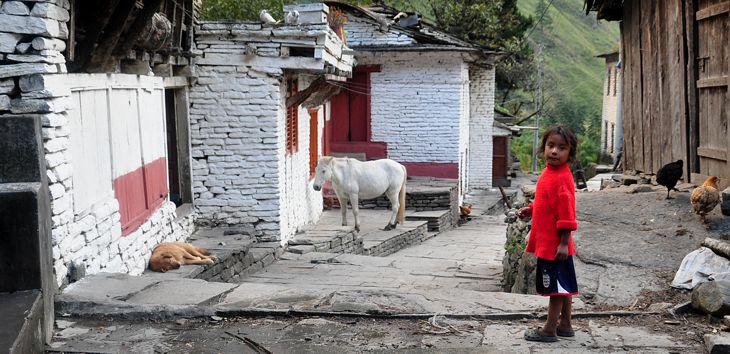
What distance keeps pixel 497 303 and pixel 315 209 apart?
9724mm

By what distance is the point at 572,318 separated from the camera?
18.6 feet

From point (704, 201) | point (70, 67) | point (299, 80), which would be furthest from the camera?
point (299, 80)

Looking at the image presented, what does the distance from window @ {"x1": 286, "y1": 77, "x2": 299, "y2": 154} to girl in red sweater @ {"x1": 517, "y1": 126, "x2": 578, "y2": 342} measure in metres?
7.99

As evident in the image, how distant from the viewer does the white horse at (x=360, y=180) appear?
47.0ft

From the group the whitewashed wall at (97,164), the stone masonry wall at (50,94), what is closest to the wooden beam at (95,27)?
the whitewashed wall at (97,164)

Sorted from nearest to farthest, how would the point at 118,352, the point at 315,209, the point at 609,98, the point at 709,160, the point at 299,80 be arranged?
the point at 118,352 < the point at 709,160 < the point at 299,80 < the point at 315,209 < the point at 609,98

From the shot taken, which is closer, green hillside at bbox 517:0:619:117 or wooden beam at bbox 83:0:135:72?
wooden beam at bbox 83:0:135:72

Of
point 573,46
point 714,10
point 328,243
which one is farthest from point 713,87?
point 573,46

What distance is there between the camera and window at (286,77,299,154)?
12766 millimetres

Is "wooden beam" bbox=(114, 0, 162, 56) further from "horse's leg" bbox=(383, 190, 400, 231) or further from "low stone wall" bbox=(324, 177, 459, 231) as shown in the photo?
"low stone wall" bbox=(324, 177, 459, 231)

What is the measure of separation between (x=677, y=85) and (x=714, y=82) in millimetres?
1384

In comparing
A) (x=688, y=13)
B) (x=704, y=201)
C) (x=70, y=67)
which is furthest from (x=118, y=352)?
Result: (x=688, y=13)

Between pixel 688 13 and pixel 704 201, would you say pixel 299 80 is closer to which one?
pixel 688 13

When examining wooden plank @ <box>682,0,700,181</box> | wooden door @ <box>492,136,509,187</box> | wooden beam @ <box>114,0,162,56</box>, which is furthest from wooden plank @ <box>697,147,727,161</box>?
wooden door @ <box>492,136,509,187</box>
